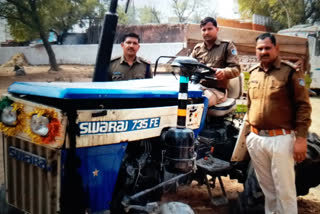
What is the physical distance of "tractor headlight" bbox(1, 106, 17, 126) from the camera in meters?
2.25

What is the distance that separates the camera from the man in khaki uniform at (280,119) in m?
2.64

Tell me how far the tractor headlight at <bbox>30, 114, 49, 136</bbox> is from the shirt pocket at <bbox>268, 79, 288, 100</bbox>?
71.8 inches

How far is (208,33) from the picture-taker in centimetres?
361

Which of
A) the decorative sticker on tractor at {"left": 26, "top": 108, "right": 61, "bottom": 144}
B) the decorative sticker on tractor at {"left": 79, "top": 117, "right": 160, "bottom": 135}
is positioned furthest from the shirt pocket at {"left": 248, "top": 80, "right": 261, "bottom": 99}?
the decorative sticker on tractor at {"left": 26, "top": 108, "right": 61, "bottom": 144}

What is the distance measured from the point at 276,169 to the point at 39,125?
6.40 feet

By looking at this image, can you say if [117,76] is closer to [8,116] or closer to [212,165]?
[212,165]

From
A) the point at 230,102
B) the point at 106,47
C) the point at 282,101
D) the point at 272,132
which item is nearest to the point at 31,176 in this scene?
the point at 106,47

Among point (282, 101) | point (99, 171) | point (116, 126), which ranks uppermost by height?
point (282, 101)

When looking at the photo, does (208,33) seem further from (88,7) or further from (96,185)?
(88,7)

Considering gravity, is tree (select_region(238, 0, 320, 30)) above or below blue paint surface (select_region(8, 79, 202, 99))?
above

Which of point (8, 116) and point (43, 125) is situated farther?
point (8, 116)

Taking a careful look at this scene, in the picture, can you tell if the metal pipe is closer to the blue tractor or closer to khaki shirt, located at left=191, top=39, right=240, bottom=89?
the blue tractor

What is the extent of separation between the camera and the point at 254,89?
2934mm

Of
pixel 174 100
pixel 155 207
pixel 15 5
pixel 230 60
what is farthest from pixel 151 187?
pixel 15 5
